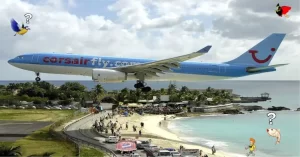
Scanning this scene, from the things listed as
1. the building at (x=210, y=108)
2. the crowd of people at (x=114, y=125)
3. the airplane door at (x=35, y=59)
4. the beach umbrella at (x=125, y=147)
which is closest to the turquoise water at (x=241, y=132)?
the building at (x=210, y=108)

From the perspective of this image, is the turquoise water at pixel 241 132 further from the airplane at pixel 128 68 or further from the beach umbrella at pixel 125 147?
the beach umbrella at pixel 125 147

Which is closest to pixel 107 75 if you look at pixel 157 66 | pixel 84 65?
pixel 84 65

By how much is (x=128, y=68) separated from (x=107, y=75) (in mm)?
2572

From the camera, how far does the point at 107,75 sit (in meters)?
43.4

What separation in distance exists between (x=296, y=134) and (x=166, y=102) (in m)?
53.3

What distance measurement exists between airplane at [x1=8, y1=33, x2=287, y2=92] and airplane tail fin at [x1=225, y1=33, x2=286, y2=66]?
60.3 inches

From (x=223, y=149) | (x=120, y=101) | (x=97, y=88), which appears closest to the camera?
(x=223, y=149)

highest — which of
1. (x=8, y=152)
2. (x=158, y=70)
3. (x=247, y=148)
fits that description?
(x=158, y=70)

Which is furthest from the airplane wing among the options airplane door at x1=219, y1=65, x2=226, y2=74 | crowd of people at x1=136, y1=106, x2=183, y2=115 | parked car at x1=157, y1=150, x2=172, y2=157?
crowd of people at x1=136, y1=106, x2=183, y2=115

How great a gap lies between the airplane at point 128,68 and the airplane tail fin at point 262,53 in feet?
5.03

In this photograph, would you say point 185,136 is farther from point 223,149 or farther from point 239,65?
point 239,65

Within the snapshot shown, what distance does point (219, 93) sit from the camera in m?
171

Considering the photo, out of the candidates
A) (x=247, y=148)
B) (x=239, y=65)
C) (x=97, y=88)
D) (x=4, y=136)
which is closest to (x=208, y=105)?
(x=97, y=88)

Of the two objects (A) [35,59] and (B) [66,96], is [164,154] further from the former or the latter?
(B) [66,96]
